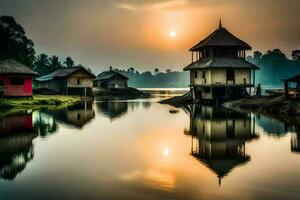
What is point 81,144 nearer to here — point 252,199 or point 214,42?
point 252,199

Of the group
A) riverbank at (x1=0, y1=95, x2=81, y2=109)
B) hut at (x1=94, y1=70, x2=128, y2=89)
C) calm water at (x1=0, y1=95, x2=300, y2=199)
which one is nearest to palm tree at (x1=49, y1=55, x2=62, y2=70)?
hut at (x1=94, y1=70, x2=128, y2=89)

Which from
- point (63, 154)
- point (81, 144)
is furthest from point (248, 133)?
point (63, 154)

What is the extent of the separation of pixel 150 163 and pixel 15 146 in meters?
8.66

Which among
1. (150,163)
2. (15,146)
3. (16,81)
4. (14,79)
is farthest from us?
(16,81)

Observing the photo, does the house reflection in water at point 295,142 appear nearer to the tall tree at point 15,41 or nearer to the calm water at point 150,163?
the calm water at point 150,163

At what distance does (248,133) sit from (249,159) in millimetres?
9087

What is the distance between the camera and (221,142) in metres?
21.9

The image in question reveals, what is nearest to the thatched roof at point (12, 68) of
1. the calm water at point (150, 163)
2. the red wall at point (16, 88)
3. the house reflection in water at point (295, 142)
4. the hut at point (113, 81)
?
the red wall at point (16, 88)

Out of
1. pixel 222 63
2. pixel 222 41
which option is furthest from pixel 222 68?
pixel 222 41

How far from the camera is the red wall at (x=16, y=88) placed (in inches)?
2169

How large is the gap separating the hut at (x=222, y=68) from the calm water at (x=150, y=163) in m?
26.5

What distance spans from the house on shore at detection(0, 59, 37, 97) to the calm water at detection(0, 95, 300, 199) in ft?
95.3

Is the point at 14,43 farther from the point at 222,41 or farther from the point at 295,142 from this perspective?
the point at 295,142

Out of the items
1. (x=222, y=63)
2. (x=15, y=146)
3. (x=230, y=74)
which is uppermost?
(x=222, y=63)
